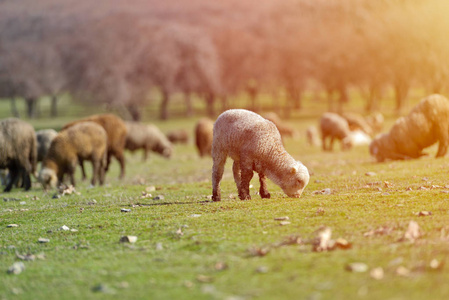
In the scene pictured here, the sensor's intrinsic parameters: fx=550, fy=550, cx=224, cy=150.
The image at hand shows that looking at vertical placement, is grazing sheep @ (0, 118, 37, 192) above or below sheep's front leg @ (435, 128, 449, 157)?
below

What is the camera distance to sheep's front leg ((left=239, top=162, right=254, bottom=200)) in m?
12.1

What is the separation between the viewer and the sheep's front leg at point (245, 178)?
39.8 feet

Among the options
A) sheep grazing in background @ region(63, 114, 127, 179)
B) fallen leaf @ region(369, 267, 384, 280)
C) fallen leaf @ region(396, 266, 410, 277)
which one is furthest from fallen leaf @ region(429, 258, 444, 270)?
sheep grazing in background @ region(63, 114, 127, 179)

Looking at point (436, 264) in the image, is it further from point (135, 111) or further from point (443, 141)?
point (135, 111)

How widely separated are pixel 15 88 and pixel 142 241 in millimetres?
85666

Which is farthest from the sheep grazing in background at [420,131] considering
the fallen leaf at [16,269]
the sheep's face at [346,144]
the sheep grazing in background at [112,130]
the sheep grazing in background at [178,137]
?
the sheep grazing in background at [178,137]

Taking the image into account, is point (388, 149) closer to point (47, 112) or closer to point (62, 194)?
point (62, 194)

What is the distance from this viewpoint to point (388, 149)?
22203mm

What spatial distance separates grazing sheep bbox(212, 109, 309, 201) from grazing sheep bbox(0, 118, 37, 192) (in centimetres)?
983

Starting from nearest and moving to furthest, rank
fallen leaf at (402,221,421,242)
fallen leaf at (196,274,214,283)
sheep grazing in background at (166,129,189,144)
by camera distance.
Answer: fallen leaf at (196,274,214,283) → fallen leaf at (402,221,421,242) → sheep grazing in background at (166,129,189,144)

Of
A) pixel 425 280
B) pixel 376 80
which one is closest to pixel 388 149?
pixel 425 280

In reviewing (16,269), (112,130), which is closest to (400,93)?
(112,130)

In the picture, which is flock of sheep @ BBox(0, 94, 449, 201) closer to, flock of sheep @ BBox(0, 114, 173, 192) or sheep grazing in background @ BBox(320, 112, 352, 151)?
flock of sheep @ BBox(0, 114, 173, 192)

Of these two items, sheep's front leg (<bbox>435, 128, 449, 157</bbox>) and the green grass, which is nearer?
the green grass
